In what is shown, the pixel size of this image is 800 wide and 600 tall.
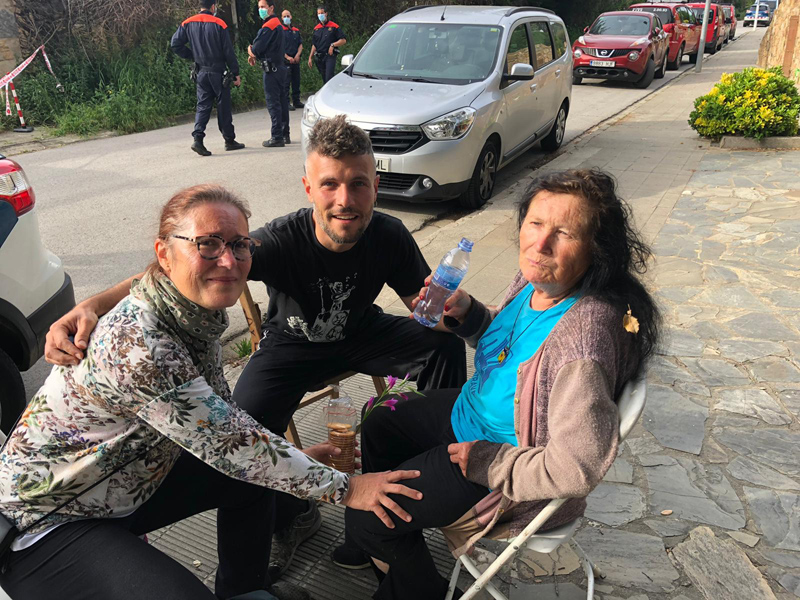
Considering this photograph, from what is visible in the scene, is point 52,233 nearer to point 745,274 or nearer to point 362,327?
point 362,327

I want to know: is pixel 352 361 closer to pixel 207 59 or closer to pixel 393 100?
pixel 393 100

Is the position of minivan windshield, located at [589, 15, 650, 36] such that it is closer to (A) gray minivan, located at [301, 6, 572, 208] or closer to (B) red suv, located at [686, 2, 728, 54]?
(B) red suv, located at [686, 2, 728, 54]

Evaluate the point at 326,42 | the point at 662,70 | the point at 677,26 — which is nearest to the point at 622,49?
the point at 662,70

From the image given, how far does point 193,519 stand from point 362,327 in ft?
3.52

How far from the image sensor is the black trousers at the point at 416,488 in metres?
1.99

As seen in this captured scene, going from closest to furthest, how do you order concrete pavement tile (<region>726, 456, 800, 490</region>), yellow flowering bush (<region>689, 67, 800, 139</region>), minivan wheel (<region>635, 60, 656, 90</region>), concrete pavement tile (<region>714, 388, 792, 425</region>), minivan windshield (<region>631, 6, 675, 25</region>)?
concrete pavement tile (<region>726, 456, 800, 490</region>), concrete pavement tile (<region>714, 388, 792, 425</region>), yellow flowering bush (<region>689, 67, 800, 139</region>), minivan wheel (<region>635, 60, 656, 90</region>), minivan windshield (<region>631, 6, 675, 25</region>)

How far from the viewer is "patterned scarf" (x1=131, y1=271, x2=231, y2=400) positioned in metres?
1.79

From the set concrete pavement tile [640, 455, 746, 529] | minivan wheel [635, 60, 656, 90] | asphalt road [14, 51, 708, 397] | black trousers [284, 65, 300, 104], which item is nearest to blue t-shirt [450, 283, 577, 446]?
concrete pavement tile [640, 455, 746, 529]

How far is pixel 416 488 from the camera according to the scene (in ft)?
6.61

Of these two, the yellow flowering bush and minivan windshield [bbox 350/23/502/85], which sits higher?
minivan windshield [bbox 350/23/502/85]

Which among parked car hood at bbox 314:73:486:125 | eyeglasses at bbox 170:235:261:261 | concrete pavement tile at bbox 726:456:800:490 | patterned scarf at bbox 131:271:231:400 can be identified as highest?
eyeglasses at bbox 170:235:261:261

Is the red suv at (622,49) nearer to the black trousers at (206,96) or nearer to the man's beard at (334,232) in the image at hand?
the black trousers at (206,96)

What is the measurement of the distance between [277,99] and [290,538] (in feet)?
28.2

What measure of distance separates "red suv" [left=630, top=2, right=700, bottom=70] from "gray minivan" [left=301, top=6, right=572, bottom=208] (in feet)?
42.3
